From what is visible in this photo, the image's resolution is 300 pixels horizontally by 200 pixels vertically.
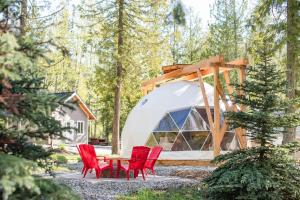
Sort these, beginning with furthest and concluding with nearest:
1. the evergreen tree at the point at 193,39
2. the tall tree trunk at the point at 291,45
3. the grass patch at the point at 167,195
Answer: the evergreen tree at the point at 193,39 → the tall tree trunk at the point at 291,45 → the grass patch at the point at 167,195

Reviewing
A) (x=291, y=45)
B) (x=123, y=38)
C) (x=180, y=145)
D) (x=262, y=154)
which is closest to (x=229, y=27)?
(x=123, y=38)

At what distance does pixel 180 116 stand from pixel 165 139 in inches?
40.8

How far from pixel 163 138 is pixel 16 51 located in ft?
39.2

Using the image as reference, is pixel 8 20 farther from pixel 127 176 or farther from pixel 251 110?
pixel 127 176

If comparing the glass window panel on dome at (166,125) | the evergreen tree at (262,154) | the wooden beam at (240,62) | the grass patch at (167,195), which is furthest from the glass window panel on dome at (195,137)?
the evergreen tree at (262,154)

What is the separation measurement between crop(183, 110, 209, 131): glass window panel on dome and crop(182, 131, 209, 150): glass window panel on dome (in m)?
0.15

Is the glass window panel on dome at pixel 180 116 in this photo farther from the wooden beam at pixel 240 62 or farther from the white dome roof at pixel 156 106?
the wooden beam at pixel 240 62

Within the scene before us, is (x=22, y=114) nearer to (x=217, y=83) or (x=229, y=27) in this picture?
(x=217, y=83)

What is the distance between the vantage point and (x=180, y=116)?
14828 mm

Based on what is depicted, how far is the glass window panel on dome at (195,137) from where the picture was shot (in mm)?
14492

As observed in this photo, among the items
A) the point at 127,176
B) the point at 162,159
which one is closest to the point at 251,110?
the point at 127,176

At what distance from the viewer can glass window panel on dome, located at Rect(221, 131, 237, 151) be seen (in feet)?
48.3

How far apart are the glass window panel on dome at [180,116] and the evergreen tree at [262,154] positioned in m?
7.37

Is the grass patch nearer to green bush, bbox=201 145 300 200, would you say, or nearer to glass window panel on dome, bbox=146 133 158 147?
green bush, bbox=201 145 300 200
